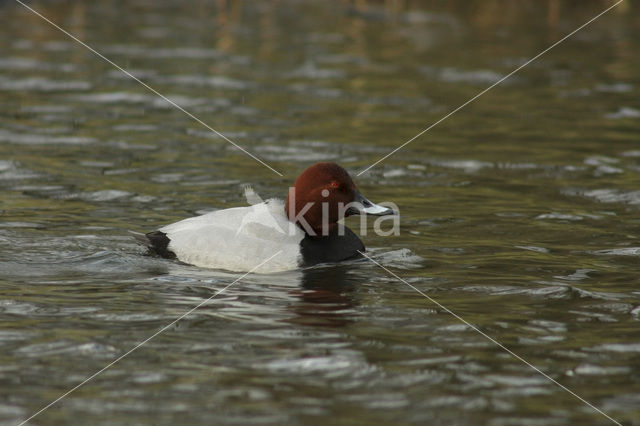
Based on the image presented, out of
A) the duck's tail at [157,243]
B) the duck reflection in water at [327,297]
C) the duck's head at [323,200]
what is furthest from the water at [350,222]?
the duck's head at [323,200]

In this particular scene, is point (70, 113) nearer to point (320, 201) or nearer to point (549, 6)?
point (320, 201)

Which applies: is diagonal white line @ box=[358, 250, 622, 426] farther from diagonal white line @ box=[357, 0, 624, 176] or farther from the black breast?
diagonal white line @ box=[357, 0, 624, 176]

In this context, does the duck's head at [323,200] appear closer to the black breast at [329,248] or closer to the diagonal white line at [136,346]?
the black breast at [329,248]

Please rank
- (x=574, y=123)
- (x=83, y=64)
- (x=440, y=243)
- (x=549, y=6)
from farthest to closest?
1. (x=549, y=6)
2. (x=83, y=64)
3. (x=574, y=123)
4. (x=440, y=243)

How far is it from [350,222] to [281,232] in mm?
2432

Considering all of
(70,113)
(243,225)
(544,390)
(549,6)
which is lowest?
(544,390)

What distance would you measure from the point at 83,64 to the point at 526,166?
10.4 metres

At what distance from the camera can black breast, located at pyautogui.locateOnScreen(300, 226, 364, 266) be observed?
27.4ft

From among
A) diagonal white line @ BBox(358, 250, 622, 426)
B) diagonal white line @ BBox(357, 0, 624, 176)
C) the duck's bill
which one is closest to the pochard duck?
the duck's bill

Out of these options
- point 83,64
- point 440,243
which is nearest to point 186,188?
point 440,243

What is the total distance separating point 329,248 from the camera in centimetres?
848

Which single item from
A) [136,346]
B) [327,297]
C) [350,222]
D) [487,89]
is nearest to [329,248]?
[327,297]

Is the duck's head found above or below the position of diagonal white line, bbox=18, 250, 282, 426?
above

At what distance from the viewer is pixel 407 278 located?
8.17 meters
